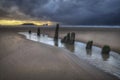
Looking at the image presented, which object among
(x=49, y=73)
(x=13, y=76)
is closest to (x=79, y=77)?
(x=49, y=73)

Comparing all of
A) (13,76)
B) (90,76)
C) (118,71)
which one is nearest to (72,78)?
(90,76)

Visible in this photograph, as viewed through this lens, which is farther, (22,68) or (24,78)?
(22,68)

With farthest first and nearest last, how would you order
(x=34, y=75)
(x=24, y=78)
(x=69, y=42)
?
1. (x=69, y=42)
2. (x=34, y=75)
3. (x=24, y=78)

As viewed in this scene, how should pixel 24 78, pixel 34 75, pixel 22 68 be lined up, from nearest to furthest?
pixel 24 78 < pixel 34 75 < pixel 22 68

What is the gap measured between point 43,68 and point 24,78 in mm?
2185

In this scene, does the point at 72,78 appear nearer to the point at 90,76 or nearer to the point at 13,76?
the point at 90,76

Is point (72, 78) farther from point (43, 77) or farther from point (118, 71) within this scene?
point (118, 71)

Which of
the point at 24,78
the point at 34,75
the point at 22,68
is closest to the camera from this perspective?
the point at 24,78

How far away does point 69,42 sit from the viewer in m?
27.3

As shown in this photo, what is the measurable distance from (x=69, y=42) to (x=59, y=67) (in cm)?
1646

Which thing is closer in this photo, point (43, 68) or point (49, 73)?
point (49, 73)

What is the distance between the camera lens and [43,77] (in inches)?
344

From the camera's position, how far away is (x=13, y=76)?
8.78 metres

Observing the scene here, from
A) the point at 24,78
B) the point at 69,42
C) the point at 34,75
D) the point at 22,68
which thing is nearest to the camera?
the point at 24,78
